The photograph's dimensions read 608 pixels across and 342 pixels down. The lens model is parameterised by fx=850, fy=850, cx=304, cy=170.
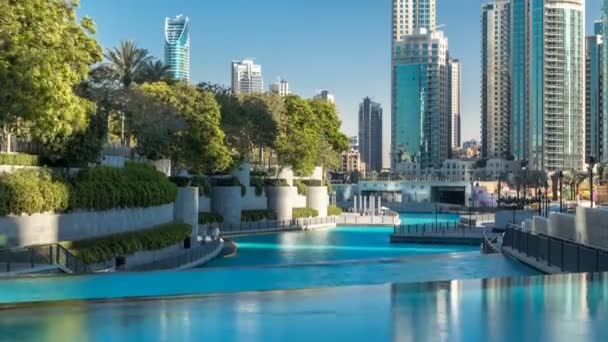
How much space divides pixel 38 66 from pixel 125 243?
396 inches

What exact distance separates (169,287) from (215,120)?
4494 cm

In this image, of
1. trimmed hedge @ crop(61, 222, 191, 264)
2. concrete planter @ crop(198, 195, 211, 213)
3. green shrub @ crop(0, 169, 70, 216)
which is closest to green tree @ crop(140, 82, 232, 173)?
concrete planter @ crop(198, 195, 211, 213)

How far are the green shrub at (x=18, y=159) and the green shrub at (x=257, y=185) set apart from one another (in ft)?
148

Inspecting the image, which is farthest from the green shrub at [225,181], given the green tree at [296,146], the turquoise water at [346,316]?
the turquoise water at [346,316]

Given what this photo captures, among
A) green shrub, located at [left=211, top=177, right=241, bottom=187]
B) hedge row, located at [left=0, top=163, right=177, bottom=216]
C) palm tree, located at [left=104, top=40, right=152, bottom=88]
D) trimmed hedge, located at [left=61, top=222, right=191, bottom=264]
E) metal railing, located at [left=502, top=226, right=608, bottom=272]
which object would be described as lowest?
trimmed hedge, located at [left=61, top=222, right=191, bottom=264]

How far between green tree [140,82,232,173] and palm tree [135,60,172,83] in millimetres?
1606

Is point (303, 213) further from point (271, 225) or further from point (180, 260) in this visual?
point (180, 260)

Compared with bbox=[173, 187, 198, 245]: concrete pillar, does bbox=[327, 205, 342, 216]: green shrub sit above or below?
below

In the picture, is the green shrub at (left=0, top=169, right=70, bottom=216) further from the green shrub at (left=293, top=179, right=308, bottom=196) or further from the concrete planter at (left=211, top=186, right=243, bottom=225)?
the green shrub at (left=293, top=179, right=308, bottom=196)

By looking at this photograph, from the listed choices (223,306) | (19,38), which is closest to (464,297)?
(223,306)

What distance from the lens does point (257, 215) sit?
72625 millimetres

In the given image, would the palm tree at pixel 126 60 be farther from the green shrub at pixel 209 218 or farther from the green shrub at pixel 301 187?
the green shrub at pixel 301 187

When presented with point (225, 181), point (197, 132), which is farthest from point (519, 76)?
point (197, 132)

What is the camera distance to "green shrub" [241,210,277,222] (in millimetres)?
70387
